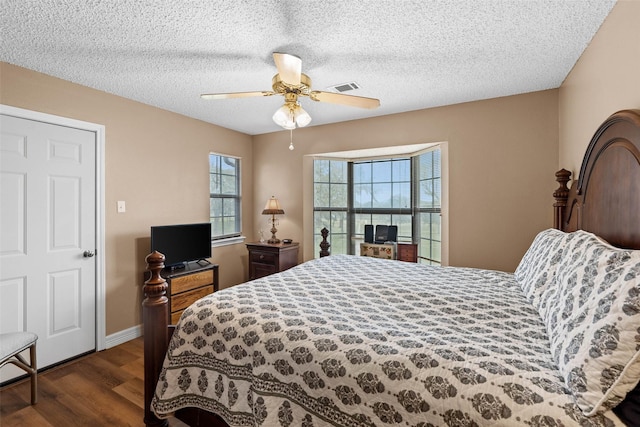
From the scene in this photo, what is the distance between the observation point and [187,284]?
3.21m

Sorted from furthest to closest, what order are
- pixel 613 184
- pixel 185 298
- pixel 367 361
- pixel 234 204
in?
pixel 234 204, pixel 185 298, pixel 613 184, pixel 367 361

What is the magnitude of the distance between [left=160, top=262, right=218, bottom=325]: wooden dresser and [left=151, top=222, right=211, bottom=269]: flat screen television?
Result: 11 centimetres

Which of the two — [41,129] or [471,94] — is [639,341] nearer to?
[471,94]

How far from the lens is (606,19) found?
5.65 ft

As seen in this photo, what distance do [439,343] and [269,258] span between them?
3.05 meters

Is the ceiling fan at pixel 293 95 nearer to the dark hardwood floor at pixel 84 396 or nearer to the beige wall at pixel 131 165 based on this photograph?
the beige wall at pixel 131 165

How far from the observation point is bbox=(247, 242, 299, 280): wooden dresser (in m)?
3.97

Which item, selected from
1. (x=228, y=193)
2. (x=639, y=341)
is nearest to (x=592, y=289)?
(x=639, y=341)

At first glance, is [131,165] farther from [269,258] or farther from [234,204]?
[269,258]

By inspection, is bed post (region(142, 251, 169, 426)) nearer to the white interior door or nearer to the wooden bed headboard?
the white interior door

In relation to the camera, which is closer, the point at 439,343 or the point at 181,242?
the point at 439,343

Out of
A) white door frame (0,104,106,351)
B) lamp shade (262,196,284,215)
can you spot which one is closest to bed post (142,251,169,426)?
white door frame (0,104,106,351)

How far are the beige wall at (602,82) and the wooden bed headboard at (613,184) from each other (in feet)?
0.45

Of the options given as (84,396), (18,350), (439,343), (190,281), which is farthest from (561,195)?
(18,350)
